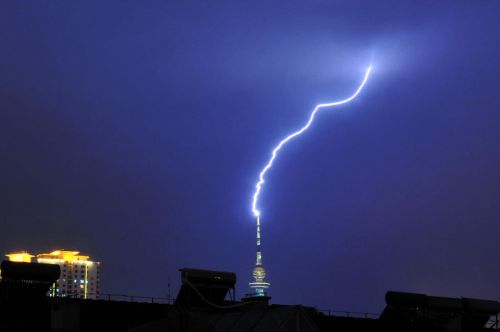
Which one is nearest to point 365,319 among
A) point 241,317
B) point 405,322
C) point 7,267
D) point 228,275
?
point 405,322

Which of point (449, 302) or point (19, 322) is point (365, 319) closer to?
point (449, 302)

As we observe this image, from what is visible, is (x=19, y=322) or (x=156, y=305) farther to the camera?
(x=156, y=305)

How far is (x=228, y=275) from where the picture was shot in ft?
145

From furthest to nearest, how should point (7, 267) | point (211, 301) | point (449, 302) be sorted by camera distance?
point (449, 302) → point (211, 301) → point (7, 267)

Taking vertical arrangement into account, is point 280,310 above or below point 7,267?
below

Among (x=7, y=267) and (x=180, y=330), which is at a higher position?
(x=7, y=267)

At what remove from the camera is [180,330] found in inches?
1449

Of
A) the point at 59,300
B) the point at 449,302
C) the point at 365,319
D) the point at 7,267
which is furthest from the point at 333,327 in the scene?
the point at 7,267

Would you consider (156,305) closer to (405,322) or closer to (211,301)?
(211,301)

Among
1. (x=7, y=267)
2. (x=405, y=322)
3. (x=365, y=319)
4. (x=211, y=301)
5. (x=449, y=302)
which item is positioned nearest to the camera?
(x=7, y=267)

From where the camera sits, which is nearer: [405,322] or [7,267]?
[7,267]

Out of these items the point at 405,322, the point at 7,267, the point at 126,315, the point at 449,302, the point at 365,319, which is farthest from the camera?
the point at 365,319

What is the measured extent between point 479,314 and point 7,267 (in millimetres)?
37977

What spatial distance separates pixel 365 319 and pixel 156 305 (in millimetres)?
21024
